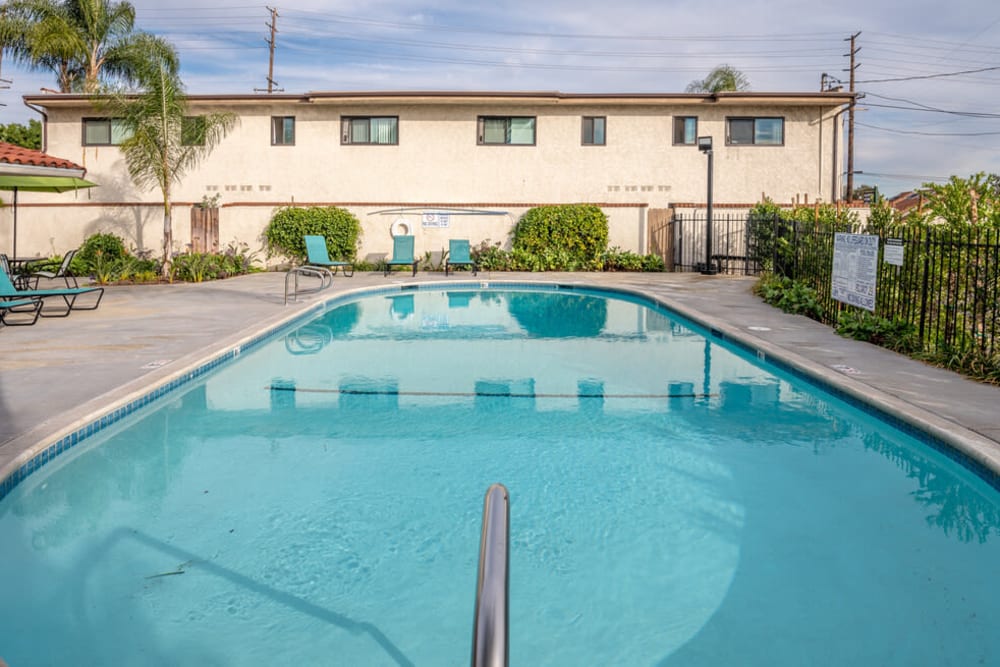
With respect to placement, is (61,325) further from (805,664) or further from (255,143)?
(255,143)

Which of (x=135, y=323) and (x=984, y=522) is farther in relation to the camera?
(x=135, y=323)

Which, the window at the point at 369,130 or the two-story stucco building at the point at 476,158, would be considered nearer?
the two-story stucco building at the point at 476,158

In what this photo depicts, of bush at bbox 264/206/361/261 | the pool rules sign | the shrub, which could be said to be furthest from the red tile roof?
the pool rules sign

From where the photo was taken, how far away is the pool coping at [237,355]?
17.0ft

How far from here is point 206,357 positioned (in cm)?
859

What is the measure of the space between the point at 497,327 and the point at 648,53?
28.5m

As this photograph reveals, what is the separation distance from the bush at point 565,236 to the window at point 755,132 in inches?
178

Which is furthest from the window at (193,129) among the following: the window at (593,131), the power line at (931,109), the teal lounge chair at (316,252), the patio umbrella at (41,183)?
the power line at (931,109)

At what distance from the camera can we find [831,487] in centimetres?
561

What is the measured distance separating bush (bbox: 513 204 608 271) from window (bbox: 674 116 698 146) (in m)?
3.22

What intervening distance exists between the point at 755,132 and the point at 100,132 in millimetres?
18571

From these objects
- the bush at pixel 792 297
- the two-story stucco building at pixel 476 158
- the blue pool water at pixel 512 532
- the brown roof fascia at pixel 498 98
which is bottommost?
the blue pool water at pixel 512 532

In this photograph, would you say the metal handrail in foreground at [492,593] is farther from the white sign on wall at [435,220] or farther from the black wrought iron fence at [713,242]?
the white sign on wall at [435,220]

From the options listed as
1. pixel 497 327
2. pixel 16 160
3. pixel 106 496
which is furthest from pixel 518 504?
pixel 16 160
